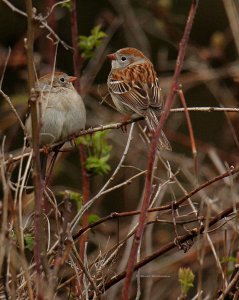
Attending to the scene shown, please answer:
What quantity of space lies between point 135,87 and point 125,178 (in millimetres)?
2144

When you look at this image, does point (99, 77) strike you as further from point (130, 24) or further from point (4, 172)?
point (4, 172)

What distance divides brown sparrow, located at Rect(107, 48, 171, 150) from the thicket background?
0.24 meters

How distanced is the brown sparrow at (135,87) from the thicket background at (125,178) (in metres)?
0.24

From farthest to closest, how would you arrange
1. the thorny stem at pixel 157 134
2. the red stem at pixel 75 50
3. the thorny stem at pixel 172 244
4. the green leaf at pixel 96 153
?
the red stem at pixel 75 50 → the green leaf at pixel 96 153 → the thorny stem at pixel 172 244 → the thorny stem at pixel 157 134

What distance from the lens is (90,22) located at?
30.3ft

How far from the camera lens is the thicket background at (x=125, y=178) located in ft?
9.82

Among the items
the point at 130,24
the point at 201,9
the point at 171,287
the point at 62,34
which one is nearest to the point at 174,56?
the point at 201,9

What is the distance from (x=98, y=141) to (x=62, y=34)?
4765 millimetres

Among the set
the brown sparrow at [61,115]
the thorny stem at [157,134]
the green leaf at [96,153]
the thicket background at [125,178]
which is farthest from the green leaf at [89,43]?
the thorny stem at [157,134]

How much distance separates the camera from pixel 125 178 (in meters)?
6.96

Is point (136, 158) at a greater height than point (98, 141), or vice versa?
point (98, 141)

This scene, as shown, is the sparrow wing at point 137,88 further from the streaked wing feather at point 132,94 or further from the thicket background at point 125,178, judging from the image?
the thicket background at point 125,178

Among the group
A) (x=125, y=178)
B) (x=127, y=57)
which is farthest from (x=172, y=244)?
(x=125, y=178)

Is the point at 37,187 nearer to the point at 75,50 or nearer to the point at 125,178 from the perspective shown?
the point at 75,50
